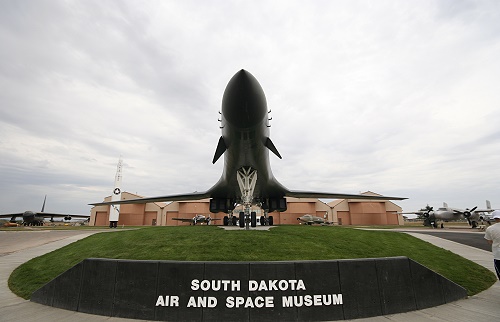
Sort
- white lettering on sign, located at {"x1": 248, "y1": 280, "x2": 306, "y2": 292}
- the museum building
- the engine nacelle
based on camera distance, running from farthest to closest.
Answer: the museum building
the engine nacelle
white lettering on sign, located at {"x1": 248, "y1": 280, "x2": 306, "y2": 292}

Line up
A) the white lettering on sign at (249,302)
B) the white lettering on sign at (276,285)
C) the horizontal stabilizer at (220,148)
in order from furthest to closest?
the horizontal stabilizer at (220,148), the white lettering on sign at (276,285), the white lettering on sign at (249,302)

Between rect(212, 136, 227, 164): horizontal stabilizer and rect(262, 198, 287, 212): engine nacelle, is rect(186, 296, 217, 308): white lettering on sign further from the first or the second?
rect(262, 198, 287, 212): engine nacelle

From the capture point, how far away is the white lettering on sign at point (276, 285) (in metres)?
4.00

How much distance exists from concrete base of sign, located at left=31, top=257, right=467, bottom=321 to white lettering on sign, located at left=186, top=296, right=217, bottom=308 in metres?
0.01

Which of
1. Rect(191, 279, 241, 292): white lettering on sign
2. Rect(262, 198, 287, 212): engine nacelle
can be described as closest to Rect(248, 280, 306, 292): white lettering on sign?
Rect(191, 279, 241, 292): white lettering on sign

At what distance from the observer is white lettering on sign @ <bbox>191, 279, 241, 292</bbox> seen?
3.99 meters

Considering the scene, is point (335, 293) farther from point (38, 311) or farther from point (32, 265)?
point (32, 265)

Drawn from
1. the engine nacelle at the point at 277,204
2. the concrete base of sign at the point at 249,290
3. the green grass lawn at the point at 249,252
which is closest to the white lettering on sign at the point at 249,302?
the concrete base of sign at the point at 249,290

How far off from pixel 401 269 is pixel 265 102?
5.21 m

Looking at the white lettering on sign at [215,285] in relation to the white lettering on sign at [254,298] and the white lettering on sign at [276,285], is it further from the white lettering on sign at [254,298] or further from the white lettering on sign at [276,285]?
the white lettering on sign at [276,285]

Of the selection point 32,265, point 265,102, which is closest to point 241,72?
point 265,102

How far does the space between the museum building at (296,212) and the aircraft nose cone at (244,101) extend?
103 ft

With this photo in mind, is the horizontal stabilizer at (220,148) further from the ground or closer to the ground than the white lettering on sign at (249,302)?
further from the ground

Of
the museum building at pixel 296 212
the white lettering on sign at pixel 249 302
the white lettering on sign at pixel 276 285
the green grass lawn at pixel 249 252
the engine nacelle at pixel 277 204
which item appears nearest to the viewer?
the white lettering on sign at pixel 249 302
